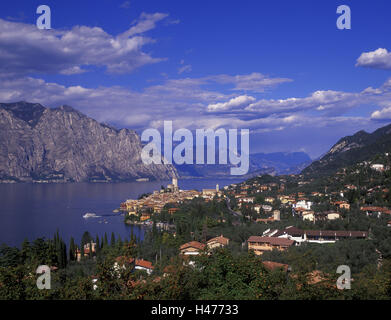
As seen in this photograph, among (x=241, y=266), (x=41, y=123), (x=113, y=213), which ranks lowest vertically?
(x=113, y=213)

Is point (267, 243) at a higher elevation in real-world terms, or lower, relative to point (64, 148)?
lower

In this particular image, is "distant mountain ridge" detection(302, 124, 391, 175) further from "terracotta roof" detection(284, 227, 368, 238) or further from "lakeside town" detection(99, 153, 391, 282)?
"terracotta roof" detection(284, 227, 368, 238)

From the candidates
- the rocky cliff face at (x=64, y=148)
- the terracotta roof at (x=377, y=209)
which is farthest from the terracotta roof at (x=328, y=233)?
the rocky cliff face at (x=64, y=148)

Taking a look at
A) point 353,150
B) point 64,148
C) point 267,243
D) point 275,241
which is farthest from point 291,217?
point 64,148

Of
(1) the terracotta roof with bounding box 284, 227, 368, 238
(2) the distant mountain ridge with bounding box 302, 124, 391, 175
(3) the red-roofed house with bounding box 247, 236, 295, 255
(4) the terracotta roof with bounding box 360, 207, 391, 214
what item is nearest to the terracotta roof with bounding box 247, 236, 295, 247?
(3) the red-roofed house with bounding box 247, 236, 295, 255

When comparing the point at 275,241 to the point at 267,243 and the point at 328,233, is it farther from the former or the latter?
the point at 328,233

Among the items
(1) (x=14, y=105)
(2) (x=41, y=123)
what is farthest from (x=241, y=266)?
(1) (x=14, y=105)
